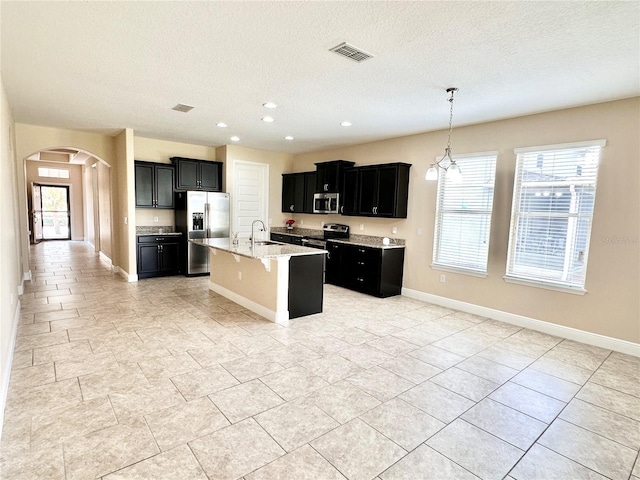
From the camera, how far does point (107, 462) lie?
1.97 meters

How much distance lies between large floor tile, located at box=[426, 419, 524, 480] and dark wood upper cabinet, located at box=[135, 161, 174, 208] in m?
6.42

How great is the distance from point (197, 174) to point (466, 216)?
5329mm

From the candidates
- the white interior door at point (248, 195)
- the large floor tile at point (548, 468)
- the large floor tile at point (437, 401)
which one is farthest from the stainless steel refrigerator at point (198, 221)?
the large floor tile at point (548, 468)

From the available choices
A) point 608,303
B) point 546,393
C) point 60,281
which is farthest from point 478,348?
point 60,281

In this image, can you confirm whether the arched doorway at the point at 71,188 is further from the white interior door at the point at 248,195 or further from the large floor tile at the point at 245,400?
the large floor tile at the point at 245,400

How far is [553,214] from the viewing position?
4.27 metres

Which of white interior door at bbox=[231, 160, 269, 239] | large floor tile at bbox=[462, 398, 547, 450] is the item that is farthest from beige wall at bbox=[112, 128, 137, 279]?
large floor tile at bbox=[462, 398, 547, 450]

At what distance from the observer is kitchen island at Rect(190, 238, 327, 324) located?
14.5 feet

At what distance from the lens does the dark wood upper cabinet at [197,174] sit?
7008 millimetres

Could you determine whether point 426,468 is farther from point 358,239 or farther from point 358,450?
point 358,239

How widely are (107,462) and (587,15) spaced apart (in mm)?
4041

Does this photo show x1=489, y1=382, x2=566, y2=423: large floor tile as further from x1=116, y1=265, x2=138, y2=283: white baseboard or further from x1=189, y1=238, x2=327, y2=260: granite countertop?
x1=116, y1=265, x2=138, y2=283: white baseboard

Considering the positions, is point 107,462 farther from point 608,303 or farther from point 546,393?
point 608,303

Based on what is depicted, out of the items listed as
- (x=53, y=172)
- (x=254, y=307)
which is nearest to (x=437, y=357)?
(x=254, y=307)
